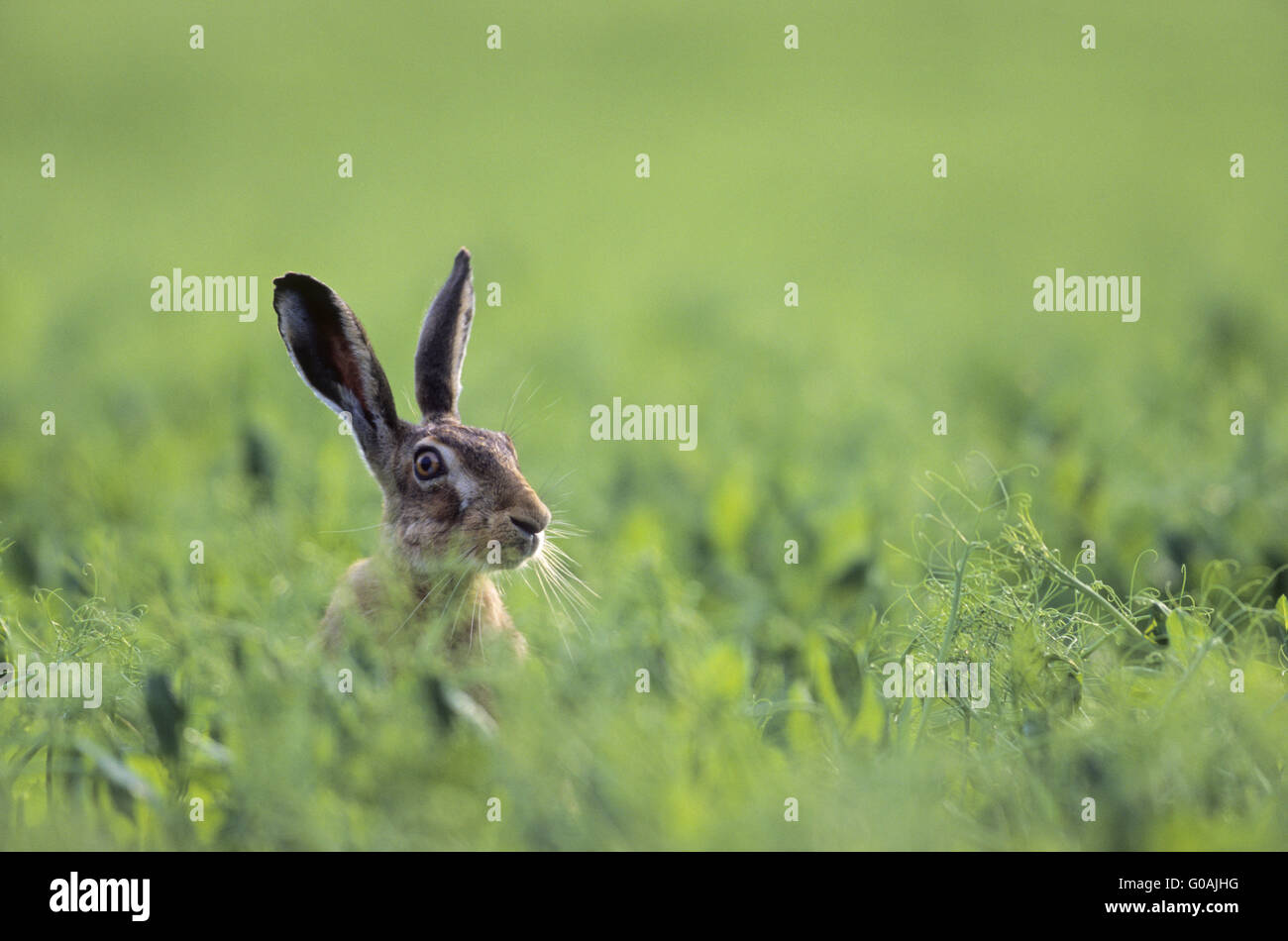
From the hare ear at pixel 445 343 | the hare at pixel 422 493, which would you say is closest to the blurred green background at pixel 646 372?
the hare at pixel 422 493

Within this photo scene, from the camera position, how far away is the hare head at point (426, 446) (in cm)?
502

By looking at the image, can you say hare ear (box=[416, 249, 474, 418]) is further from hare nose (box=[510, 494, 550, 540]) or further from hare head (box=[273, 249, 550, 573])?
hare nose (box=[510, 494, 550, 540])

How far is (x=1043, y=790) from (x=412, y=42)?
54.7ft

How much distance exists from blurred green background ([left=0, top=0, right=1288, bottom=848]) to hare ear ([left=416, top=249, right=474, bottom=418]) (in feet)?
2.42

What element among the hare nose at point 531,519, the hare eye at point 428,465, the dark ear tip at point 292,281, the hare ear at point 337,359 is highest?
the dark ear tip at point 292,281

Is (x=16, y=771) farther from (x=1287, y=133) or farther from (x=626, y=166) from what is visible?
(x=1287, y=133)

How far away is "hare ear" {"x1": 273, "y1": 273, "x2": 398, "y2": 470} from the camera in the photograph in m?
5.02

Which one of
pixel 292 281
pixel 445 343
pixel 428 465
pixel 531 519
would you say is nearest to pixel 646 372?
pixel 445 343

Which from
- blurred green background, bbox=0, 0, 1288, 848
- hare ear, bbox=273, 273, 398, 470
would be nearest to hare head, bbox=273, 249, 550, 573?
hare ear, bbox=273, 273, 398, 470

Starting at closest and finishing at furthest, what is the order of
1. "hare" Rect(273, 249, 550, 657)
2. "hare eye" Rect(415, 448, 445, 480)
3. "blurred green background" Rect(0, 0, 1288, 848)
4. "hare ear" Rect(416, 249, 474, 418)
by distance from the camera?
1. "blurred green background" Rect(0, 0, 1288, 848)
2. "hare" Rect(273, 249, 550, 657)
3. "hare eye" Rect(415, 448, 445, 480)
4. "hare ear" Rect(416, 249, 474, 418)

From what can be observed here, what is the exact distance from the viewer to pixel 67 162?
15.7 meters

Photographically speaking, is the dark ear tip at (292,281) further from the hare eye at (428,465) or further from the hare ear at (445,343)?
the hare eye at (428,465)

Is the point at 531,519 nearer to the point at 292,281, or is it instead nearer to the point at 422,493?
the point at 422,493
